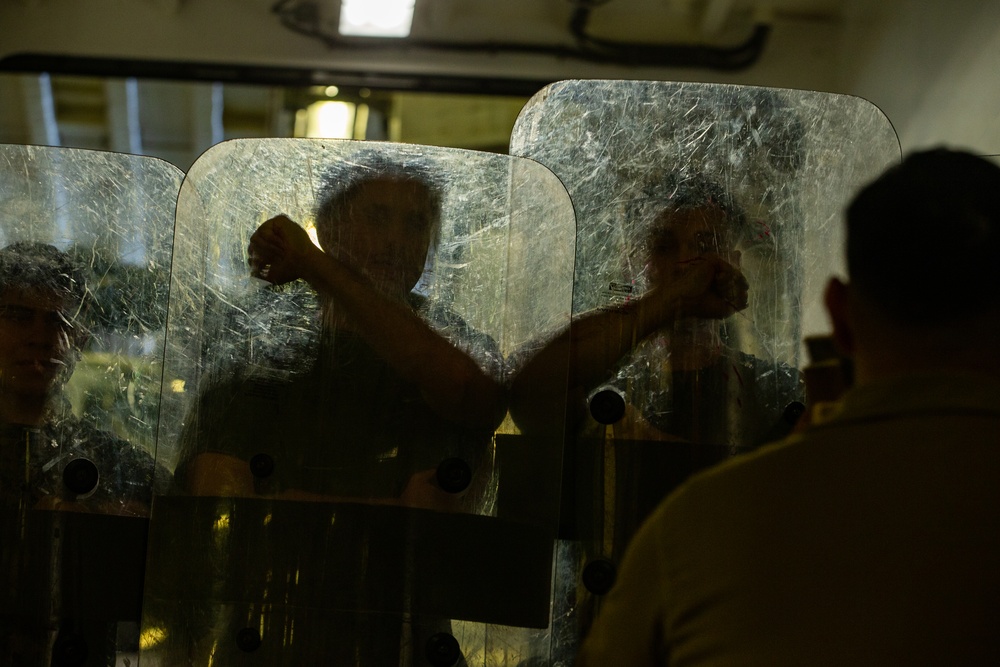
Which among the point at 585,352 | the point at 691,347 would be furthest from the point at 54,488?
the point at 691,347

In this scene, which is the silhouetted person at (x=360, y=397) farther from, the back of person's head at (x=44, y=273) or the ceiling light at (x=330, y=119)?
the ceiling light at (x=330, y=119)

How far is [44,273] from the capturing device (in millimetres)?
1467

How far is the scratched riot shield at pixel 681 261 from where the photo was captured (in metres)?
1.40

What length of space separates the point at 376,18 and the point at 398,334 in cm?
180

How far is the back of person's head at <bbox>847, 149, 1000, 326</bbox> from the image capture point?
0.69 meters

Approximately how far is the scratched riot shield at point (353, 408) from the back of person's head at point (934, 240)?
71cm

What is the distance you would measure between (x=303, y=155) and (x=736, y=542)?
973mm

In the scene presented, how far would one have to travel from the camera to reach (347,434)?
1380mm

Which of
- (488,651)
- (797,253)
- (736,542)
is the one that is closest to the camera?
(736,542)

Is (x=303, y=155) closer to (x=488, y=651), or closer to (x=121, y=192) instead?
(x=121, y=192)

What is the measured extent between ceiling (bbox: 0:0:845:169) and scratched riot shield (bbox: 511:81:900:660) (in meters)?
1.49

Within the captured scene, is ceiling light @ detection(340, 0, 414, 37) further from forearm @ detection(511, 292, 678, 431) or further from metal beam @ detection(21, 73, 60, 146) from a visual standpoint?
forearm @ detection(511, 292, 678, 431)

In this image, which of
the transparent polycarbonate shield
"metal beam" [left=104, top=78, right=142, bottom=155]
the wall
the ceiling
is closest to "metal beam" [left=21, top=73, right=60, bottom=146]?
the ceiling

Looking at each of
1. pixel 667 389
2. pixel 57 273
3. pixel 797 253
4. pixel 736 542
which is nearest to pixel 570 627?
pixel 667 389
